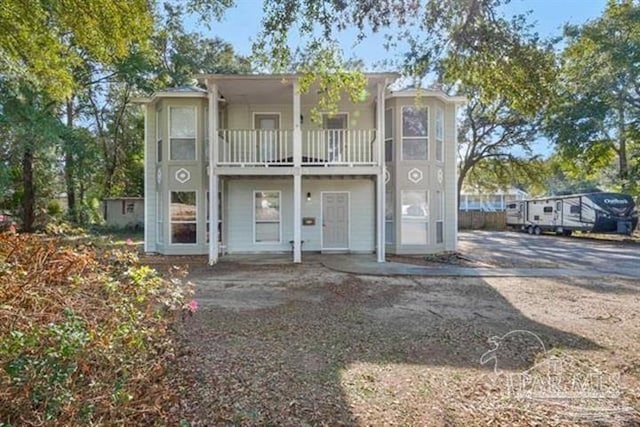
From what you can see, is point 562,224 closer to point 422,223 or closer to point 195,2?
point 422,223

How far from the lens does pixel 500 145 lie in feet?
98.9

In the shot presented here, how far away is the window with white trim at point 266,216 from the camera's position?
14469 millimetres

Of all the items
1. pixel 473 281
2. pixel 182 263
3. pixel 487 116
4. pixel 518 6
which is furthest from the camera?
pixel 487 116

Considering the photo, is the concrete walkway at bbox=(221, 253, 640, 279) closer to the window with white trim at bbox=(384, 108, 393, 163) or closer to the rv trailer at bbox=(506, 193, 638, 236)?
the window with white trim at bbox=(384, 108, 393, 163)

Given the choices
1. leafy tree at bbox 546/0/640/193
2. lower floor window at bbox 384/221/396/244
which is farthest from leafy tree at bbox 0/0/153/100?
leafy tree at bbox 546/0/640/193

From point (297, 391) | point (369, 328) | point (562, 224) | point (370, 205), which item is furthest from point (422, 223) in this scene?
point (562, 224)

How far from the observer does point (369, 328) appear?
602 cm

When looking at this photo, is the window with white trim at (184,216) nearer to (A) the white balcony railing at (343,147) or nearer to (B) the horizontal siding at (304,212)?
(B) the horizontal siding at (304,212)

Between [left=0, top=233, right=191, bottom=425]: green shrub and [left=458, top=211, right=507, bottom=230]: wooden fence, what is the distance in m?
30.4

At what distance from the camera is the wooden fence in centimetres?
3177

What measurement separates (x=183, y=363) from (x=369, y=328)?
107 inches

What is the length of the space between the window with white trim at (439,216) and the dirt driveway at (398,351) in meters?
5.16

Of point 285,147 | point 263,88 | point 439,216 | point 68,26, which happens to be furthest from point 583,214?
point 68,26

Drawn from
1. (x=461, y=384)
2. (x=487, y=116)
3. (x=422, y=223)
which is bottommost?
(x=461, y=384)
